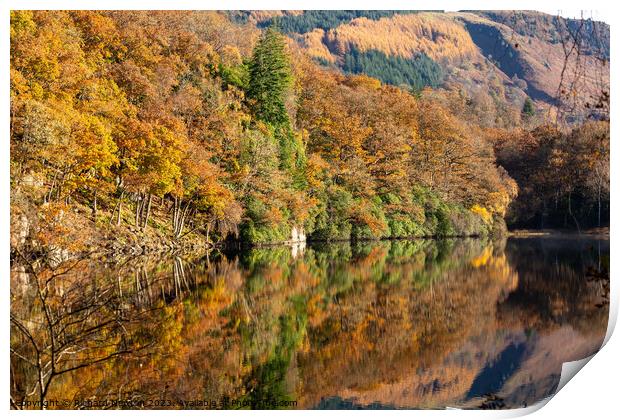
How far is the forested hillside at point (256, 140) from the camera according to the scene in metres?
10.8

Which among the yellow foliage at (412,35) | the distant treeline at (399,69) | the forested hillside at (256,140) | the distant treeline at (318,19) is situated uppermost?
the distant treeline at (318,19)

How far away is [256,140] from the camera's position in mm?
14914

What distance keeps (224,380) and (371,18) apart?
11842 millimetres

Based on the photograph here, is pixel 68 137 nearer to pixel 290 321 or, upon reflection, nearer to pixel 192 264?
pixel 192 264

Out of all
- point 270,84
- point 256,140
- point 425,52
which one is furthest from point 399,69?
point 256,140

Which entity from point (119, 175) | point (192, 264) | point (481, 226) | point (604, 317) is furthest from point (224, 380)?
point (481, 226)

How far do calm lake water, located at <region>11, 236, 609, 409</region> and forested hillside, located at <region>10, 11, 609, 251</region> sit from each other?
1291 millimetres

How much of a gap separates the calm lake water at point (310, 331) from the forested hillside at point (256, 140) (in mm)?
1291

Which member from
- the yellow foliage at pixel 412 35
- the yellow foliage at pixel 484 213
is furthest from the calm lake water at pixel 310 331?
the yellow foliage at pixel 412 35

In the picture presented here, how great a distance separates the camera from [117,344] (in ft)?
23.1

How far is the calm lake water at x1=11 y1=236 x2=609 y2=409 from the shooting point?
6.20 metres

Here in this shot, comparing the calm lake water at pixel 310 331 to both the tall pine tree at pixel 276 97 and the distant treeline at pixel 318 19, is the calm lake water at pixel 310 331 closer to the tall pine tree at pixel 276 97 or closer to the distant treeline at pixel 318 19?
the tall pine tree at pixel 276 97

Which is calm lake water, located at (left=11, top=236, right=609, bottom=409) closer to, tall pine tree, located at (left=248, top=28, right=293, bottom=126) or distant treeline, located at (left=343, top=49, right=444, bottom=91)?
tall pine tree, located at (left=248, top=28, right=293, bottom=126)

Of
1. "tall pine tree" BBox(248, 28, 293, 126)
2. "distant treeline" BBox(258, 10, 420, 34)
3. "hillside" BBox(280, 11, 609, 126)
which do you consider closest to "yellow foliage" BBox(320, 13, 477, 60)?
"hillside" BBox(280, 11, 609, 126)
